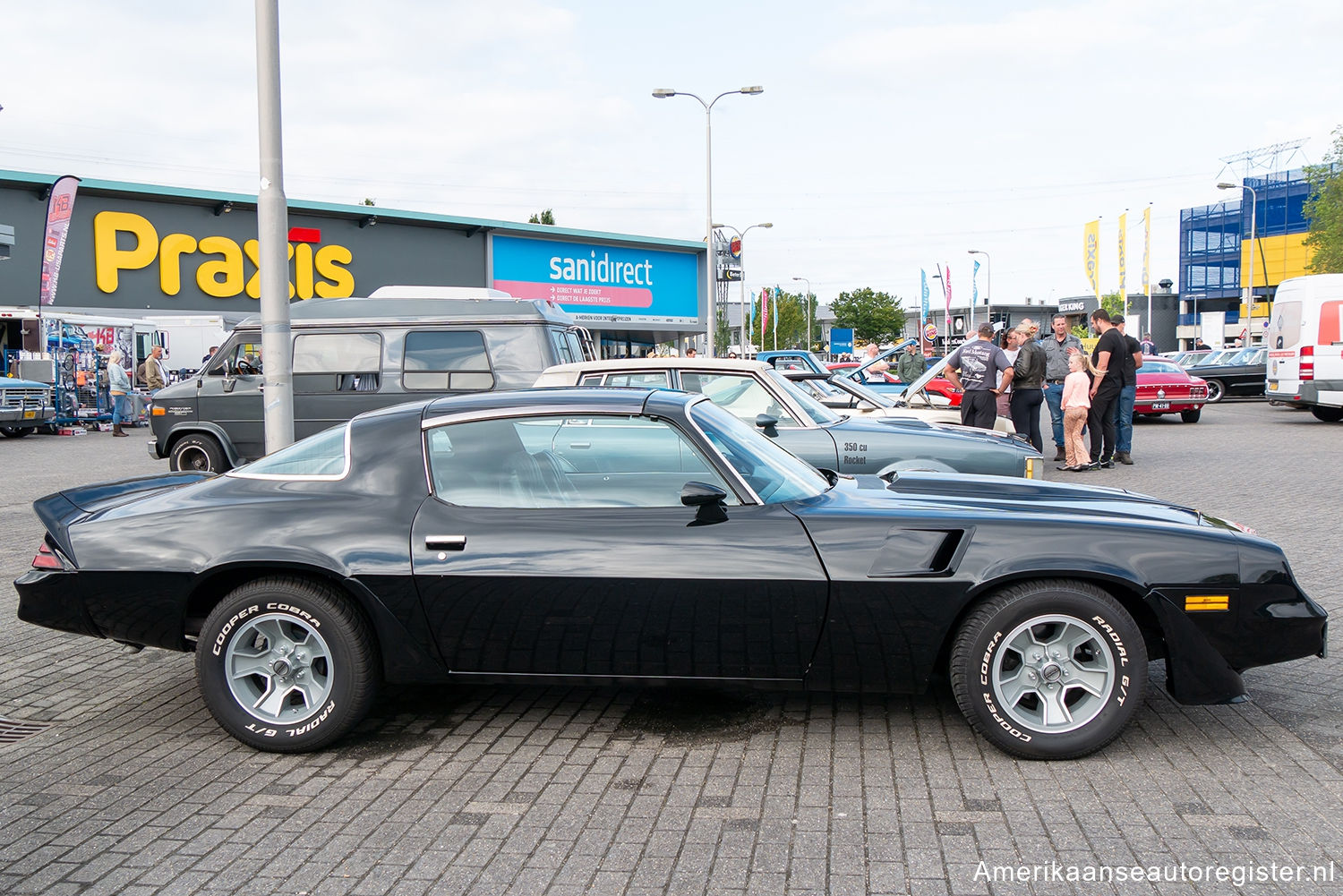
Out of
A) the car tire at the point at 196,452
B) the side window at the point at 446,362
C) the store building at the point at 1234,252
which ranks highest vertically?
the store building at the point at 1234,252

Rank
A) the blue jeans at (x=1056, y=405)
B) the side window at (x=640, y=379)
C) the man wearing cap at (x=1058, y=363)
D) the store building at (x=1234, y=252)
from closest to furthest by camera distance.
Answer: the side window at (x=640, y=379)
the man wearing cap at (x=1058, y=363)
the blue jeans at (x=1056, y=405)
the store building at (x=1234, y=252)

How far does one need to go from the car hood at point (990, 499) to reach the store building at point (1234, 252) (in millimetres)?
65291

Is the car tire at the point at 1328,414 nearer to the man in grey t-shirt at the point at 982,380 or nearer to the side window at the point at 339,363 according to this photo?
the man in grey t-shirt at the point at 982,380

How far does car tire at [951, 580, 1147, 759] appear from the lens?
12.1 ft

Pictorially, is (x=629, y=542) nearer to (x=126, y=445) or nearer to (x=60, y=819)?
(x=60, y=819)

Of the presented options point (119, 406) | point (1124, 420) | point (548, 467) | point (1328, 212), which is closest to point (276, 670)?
point (548, 467)

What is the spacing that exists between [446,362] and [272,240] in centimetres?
325

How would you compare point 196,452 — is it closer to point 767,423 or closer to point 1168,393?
point 767,423

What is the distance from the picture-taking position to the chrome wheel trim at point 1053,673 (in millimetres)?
3711

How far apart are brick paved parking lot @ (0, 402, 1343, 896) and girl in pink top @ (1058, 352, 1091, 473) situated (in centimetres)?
860

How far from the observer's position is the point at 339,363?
441 inches

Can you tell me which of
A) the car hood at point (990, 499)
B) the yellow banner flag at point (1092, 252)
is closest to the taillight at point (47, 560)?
the car hood at point (990, 499)

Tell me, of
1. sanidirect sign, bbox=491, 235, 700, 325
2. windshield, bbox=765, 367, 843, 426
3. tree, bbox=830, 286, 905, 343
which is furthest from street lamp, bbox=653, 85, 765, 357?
tree, bbox=830, 286, 905, 343

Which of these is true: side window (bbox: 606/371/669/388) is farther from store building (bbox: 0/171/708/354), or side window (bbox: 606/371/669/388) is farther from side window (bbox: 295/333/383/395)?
store building (bbox: 0/171/708/354)
